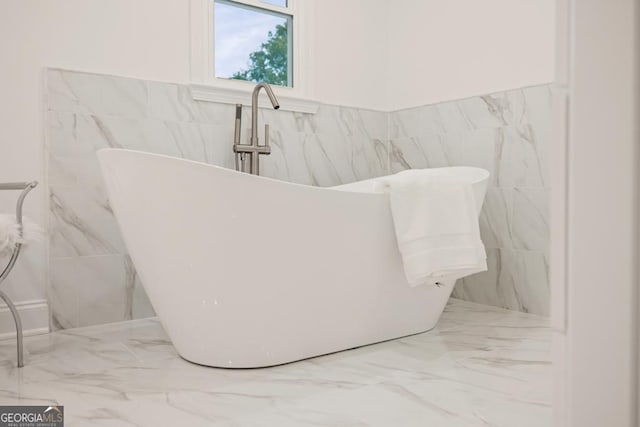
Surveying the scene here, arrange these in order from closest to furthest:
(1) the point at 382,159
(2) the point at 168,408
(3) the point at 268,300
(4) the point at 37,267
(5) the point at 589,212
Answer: (5) the point at 589,212 → (2) the point at 168,408 → (3) the point at 268,300 → (4) the point at 37,267 → (1) the point at 382,159

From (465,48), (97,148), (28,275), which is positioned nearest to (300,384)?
(28,275)

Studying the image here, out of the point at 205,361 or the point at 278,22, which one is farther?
the point at 278,22

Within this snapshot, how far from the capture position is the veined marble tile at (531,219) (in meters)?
2.52

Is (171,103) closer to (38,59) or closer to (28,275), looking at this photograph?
(38,59)

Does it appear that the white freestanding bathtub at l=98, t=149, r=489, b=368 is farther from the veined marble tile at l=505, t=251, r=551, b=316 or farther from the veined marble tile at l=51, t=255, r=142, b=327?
the veined marble tile at l=505, t=251, r=551, b=316

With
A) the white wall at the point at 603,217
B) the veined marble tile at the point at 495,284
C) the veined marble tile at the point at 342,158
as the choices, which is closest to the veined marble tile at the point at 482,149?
the veined marble tile at the point at 495,284

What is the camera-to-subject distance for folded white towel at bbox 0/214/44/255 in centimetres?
166

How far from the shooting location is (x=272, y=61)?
3.01m

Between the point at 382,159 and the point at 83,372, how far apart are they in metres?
2.22

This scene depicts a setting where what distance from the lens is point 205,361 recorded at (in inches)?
68.3

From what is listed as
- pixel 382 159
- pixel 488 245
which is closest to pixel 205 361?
pixel 488 245

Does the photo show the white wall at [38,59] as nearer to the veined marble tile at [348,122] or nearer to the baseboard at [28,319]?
the baseboard at [28,319]

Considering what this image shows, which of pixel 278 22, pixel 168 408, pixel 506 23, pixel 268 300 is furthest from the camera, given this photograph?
pixel 278 22

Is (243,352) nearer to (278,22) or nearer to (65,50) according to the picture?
(65,50)
